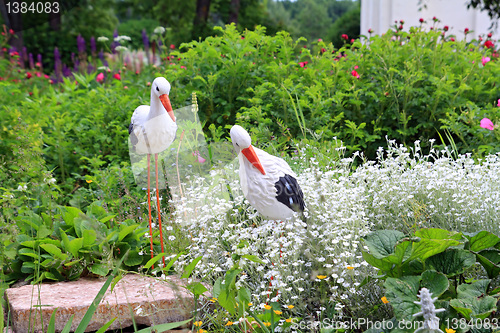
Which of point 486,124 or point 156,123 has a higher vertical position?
point 156,123

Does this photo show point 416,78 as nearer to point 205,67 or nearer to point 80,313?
point 205,67

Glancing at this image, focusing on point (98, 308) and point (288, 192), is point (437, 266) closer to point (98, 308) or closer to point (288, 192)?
point (288, 192)

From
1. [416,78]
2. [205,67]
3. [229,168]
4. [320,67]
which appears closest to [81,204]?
[229,168]

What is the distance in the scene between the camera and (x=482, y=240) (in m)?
1.87

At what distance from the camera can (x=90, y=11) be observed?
15.9m

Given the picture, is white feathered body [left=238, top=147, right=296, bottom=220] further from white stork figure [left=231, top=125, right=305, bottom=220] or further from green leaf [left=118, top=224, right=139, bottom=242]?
green leaf [left=118, top=224, right=139, bottom=242]

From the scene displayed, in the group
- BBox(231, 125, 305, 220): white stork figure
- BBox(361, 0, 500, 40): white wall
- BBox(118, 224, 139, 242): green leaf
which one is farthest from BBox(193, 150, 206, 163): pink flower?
BBox(361, 0, 500, 40): white wall

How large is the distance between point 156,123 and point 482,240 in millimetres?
1562

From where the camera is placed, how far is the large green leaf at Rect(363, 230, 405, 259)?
1.88 meters

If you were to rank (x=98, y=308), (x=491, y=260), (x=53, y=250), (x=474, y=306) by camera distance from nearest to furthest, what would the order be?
(x=474, y=306), (x=491, y=260), (x=98, y=308), (x=53, y=250)

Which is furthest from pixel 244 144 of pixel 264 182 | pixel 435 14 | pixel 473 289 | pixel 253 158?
pixel 435 14

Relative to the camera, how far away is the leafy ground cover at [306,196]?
1.90 meters

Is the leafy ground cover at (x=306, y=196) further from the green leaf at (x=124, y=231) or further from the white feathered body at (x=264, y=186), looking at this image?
→ the white feathered body at (x=264, y=186)

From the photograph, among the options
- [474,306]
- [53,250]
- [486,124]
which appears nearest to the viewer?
[474,306]
